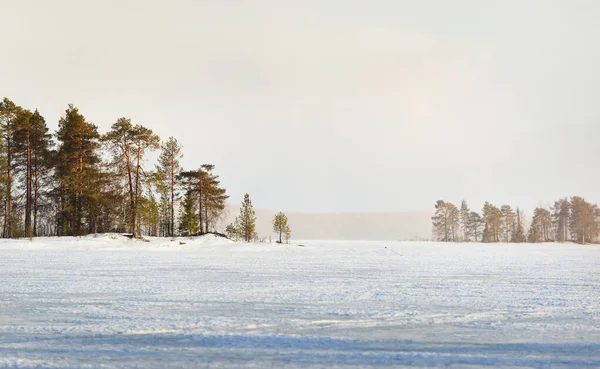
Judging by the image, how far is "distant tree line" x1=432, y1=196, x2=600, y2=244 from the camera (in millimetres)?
91875

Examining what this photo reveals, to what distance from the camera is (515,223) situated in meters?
104

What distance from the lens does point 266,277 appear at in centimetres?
1363

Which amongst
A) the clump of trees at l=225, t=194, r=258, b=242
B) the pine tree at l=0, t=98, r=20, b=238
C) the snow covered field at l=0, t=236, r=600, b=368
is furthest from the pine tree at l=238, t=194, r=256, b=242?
the snow covered field at l=0, t=236, r=600, b=368

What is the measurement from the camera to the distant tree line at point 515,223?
301 feet

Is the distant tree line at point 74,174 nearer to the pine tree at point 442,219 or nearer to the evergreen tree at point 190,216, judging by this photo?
the evergreen tree at point 190,216

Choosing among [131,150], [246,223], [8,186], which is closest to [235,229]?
[246,223]

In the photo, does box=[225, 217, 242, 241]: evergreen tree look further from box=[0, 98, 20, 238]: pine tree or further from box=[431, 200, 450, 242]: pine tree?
box=[431, 200, 450, 242]: pine tree

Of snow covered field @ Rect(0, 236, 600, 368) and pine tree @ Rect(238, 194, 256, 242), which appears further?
pine tree @ Rect(238, 194, 256, 242)

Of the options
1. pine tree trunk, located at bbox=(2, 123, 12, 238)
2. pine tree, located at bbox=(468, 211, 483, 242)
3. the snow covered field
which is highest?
pine tree trunk, located at bbox=(2, 123, 12, 238)

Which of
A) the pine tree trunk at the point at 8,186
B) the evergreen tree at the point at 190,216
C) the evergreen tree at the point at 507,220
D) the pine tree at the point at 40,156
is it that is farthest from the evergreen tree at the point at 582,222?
the pine tree trunk at the point at 8,186

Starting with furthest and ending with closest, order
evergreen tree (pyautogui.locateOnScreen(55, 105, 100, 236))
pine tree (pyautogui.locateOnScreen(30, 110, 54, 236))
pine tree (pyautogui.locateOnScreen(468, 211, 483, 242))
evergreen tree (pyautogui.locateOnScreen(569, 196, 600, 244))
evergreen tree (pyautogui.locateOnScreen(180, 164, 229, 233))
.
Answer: pine tree (pyautogui.locateOnScreen(468, 211, 483, 242)) → evergreen tree (pyautogui.locateOnScreen(569, 196, 600, 244)) → evergreen tree (pyautogui.locateOnScreen(180, 164, 229, 233)) → pine tree (pyautogui.locateOnScreen(30, 110, 54, 236)) → evergreen tree (pyautogui.locateOnScreen(55, 105, 100, 236))

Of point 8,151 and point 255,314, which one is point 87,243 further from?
point 255,314

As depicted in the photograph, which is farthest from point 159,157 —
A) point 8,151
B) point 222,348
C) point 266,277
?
point 222,348

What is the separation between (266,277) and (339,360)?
29.3ft
